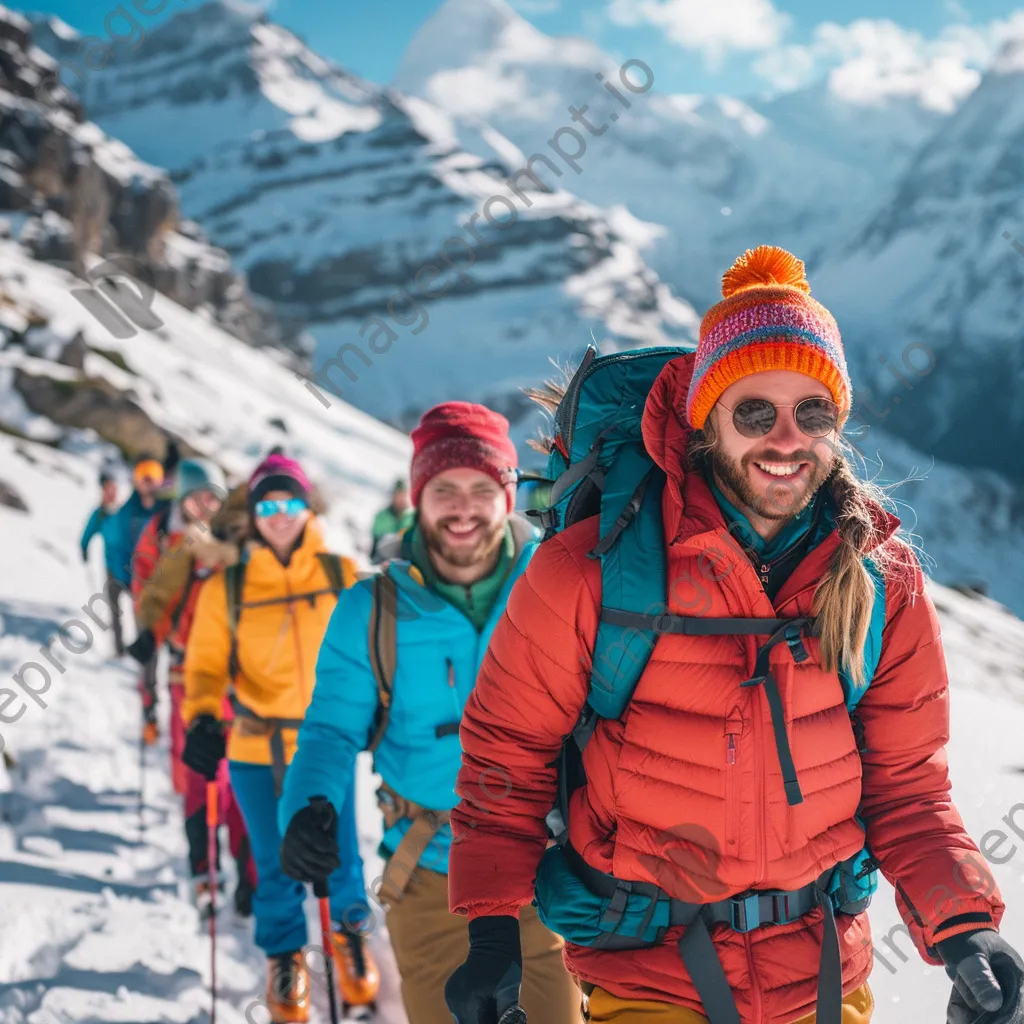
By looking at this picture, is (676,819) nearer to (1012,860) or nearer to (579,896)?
(579,896)

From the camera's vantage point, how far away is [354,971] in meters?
4.04

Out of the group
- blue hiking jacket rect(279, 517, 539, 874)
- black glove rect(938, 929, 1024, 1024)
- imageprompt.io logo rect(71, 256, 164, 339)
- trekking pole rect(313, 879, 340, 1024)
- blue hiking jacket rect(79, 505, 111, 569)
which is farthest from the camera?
imageprompt.io logo rect(71, 256, 164, 339)

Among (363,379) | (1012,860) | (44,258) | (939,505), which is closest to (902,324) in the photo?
(939,505)

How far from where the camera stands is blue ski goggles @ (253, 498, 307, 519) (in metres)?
4.42

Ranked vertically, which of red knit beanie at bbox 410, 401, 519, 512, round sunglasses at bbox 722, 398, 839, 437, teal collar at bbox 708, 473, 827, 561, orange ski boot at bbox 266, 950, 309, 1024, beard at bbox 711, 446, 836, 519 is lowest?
orange ski boot at bbox 266, 950, 309, 1024

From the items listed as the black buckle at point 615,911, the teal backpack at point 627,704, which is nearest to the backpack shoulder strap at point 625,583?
the teal backpack at point 627,704

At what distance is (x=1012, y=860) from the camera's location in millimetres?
3498

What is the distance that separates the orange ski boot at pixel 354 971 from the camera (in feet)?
13.2

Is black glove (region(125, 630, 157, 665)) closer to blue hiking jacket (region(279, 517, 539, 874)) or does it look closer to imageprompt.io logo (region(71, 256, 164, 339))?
blue hiking jacket (region(279, 517, 539, 874))

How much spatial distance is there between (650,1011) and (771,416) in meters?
1.35

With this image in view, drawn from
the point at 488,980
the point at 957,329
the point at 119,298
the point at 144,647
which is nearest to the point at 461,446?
the point at 488,980

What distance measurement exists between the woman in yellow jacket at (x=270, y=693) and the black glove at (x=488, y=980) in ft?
7.36

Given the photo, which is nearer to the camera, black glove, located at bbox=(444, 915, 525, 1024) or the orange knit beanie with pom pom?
black glove, located at bbox=(444, 915, 525, 1024)

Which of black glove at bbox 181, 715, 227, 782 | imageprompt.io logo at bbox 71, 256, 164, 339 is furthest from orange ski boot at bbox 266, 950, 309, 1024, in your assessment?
imageprompt.io logo at bbox 71, 256, 164, 339
